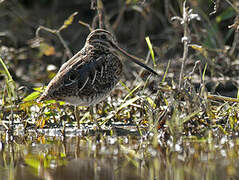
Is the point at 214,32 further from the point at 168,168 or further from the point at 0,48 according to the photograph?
the point at 168,168

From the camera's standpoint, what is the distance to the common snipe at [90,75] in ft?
15.5

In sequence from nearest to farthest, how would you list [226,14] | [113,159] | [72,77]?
1. [113,159]
2. [72,77]
3. [226,14]

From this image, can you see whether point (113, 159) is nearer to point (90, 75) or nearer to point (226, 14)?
point (90, 75)

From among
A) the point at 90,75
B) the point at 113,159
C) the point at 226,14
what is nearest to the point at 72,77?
the point at 90,75

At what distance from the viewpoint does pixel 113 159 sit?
3816 mm

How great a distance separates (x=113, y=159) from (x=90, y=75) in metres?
1.22

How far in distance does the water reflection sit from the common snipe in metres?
0.42

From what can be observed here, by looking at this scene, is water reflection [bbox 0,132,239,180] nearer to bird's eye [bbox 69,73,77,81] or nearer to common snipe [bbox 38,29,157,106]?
common snipe [bbox 38,29,157,106]

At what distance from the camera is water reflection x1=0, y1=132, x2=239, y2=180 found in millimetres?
3443

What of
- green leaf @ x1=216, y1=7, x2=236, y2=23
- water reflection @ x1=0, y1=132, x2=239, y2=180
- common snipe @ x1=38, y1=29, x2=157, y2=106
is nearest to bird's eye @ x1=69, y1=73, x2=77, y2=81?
common snipe @ x1=38, y1=29, x2=157, y2=106

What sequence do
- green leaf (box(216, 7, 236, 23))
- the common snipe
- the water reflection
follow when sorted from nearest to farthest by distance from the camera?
the water reflection, the common snipe, green leaf (box(216, 7, 236, 23))

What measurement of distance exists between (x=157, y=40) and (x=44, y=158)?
408 cm

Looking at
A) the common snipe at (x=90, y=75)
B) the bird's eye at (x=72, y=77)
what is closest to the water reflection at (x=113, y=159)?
the common snipe at (x=90, y=75)

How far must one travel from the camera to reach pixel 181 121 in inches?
166
